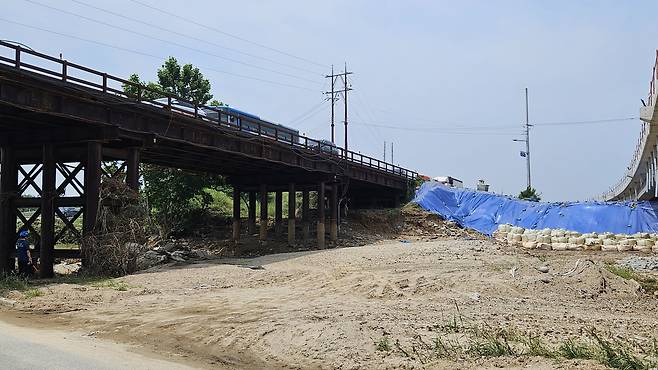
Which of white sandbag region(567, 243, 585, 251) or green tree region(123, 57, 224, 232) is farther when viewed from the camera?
green tree region(123, 57, 224, 232)

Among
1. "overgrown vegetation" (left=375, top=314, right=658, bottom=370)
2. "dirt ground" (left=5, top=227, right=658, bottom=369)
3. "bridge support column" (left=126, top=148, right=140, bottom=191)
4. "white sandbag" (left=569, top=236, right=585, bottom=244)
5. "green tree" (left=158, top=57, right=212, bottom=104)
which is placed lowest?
"dirt ground" (left=5, top=227, right=658, bottom=369)

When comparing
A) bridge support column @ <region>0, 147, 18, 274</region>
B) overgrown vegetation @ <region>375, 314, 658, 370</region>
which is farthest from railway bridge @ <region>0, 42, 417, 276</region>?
overgrown vegetation @ <region>375, 314, 658, 370</region>

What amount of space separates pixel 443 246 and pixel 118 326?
16.9 m

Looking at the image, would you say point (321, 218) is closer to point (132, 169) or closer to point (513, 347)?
point (132, 169)

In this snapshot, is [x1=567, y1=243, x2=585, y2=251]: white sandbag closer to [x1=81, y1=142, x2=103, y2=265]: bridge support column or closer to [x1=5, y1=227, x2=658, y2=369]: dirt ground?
[x1=5, y1=227, x2=658, y2=369]: dirt ground

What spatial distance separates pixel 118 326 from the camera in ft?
35.8

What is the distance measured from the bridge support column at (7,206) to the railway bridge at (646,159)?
25.8m

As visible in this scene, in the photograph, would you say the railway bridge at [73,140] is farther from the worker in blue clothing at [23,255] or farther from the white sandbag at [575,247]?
the white sandbag at [575,247]

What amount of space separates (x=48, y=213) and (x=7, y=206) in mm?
2276

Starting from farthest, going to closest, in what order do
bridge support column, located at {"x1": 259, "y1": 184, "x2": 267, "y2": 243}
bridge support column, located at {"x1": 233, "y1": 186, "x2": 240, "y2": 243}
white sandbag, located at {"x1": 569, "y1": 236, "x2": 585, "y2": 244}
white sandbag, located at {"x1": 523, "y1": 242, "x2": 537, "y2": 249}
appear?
bridge support column, located at {"x1": 233, "y1": 186, "x2": 240, "y2": 243} → bridge support column, located at {"x1": 259, "y1": 184, "x2": 267, "y2": 243} → white sandbag, located at {"x1": 523, "y1": 242, "x2": 537, "y2": 249} → white sandbag, located at {"x1": 569, "y1": 236, "x2": 585, "y2": 244}

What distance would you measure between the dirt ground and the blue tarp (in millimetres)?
19714

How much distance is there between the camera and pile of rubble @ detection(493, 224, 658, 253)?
29.2 metres

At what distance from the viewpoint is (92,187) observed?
20.3 m

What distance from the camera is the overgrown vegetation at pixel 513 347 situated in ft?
22.7
